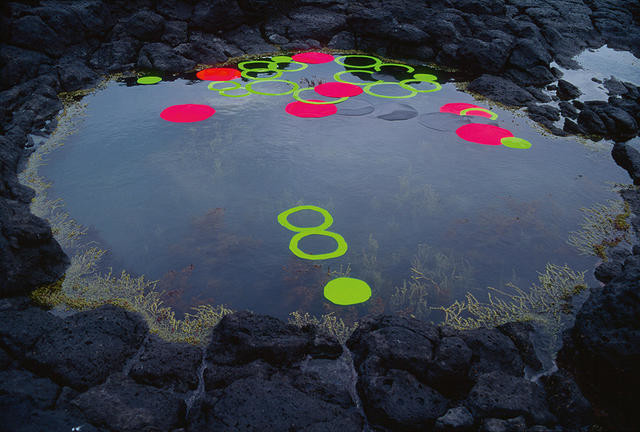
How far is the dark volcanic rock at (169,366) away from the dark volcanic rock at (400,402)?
5.82 feet

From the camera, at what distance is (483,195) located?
7273mm

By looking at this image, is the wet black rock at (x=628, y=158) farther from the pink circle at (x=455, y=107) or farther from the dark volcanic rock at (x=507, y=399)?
the dark volcanic rock at (x=507, y=399)

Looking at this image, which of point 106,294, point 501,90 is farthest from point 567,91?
point 106,294

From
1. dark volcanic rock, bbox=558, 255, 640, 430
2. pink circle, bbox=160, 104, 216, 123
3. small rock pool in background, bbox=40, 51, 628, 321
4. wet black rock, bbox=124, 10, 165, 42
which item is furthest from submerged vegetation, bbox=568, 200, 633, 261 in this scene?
wet black rock, bbox=124, 10, 165, 42

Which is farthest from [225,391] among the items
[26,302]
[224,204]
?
[224,204]

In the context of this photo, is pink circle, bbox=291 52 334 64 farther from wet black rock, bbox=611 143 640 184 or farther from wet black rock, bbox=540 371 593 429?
wet black rock, bbox=540 371 593 429

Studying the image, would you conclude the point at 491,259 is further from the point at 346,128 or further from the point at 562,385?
the point at 346,128

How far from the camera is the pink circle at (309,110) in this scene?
32.0ft

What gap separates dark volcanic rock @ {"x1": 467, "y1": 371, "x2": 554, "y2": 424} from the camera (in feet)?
11.4

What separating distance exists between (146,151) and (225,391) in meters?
6.04

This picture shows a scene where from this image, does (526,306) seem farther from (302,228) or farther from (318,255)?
(302,228)

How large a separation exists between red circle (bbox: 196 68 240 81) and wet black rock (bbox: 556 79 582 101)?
936 centimetres

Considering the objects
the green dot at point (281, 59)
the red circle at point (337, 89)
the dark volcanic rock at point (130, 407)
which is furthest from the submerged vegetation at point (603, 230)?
the green dot at point (281, 59)

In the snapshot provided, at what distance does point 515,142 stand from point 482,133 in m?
0.73
